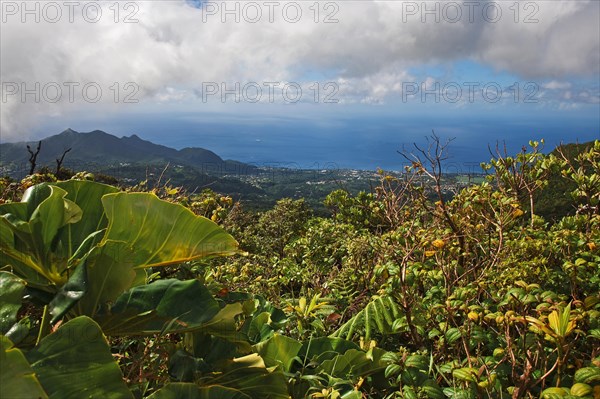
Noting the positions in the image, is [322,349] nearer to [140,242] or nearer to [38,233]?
[140,242]

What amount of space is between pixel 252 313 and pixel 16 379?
1444 mm

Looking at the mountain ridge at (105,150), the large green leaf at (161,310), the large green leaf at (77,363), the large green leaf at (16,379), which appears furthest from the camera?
the mountain ridge at (105,150)

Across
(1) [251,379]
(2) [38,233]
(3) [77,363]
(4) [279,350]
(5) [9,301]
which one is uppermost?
(2) [38,233]

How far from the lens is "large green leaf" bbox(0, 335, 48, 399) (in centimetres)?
87

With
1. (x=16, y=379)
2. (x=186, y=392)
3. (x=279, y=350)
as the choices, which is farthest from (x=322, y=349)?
(x=16, y=379)

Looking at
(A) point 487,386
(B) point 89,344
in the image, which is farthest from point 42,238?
(A) point 487,386

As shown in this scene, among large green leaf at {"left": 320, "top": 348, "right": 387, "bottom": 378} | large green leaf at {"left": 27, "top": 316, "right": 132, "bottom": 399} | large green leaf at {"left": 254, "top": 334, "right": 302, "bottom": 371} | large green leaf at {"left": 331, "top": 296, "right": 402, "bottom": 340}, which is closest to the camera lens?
large green leaf at {"left": 27, "top": 316, "right": 132, "bottom": 399}

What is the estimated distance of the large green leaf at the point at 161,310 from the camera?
129 centimetres

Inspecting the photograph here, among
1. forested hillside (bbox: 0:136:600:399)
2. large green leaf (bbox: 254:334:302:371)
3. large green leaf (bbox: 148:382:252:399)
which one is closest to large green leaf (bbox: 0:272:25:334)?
forested hillside (bbox: 0:136:600:399)

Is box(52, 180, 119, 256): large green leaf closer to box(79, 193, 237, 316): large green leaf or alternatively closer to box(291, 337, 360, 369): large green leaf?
box(79, 193, 237, 316): large green leaf

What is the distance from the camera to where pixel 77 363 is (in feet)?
3.48

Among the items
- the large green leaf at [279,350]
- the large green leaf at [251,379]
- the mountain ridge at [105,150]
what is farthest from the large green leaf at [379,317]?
the mountain ridge at [105,150]

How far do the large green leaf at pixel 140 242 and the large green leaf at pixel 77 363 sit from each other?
7.3 inches

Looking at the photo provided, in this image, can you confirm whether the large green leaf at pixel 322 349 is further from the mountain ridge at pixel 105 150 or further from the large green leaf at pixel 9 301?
the mountain ridge at pixel 105 150
